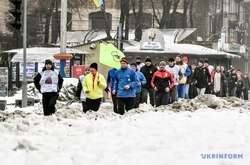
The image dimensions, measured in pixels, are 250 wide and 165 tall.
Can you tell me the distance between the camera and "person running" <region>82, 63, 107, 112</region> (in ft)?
51.4

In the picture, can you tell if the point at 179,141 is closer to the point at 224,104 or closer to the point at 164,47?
the point at 224,104

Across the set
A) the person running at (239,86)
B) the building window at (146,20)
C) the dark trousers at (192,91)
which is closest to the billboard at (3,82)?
the dark trousers at (192,91)

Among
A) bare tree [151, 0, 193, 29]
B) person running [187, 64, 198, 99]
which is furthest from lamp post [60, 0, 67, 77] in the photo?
bare tree [151, 0, 193, 29]

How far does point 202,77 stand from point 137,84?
27.8 feet

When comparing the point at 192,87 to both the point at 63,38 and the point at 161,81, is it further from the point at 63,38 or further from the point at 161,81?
the point at 161,81

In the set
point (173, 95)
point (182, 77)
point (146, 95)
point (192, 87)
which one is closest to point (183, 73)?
point (182, 77)

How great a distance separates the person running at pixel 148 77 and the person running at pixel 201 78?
409 centimetres

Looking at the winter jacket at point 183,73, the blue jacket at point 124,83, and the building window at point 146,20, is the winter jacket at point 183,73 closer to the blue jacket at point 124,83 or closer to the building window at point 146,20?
the blue jacket at point 124,83

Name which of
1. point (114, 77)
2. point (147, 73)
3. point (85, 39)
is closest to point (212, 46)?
point (85, 39)

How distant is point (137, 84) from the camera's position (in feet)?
53.3

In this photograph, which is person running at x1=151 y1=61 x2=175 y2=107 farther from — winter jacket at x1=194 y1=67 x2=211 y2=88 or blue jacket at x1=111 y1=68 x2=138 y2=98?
winter jacket at x1=194 y1=67 x2=211 y2=88

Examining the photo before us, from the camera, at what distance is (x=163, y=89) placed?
1866cm

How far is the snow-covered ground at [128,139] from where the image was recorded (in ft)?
29.0

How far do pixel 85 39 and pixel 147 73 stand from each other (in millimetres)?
30813
